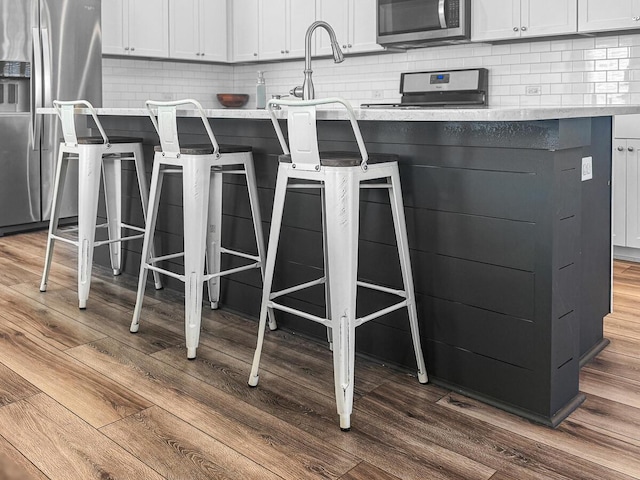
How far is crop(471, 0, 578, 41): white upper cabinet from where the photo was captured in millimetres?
4160

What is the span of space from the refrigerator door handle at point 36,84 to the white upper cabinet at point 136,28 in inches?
22.9

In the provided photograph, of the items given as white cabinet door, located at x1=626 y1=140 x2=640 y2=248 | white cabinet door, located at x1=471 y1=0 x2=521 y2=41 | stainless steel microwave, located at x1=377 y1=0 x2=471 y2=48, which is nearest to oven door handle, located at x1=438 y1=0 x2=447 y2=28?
stainless steel microwave, located at x1=377 y1=0 x2=471 y2=48

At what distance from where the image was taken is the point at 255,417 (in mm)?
2154

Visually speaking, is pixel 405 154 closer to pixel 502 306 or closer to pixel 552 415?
pixel 502 306

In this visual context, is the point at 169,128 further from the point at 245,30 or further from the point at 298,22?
the point at 245,30

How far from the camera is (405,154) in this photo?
7.82 ft

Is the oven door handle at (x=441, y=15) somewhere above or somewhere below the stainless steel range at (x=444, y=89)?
above

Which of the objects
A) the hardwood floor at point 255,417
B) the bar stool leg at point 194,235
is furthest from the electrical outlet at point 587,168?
the bar stool leg at point 194,235

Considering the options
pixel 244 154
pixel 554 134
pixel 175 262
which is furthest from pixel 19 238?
pixel 554 134

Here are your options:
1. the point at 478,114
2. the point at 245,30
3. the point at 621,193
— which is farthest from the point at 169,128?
the point at 245,30

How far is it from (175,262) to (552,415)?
216 centimetres

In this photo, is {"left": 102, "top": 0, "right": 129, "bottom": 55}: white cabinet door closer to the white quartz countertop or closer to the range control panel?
the range control panel

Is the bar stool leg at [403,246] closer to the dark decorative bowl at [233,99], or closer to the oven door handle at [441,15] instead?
the oven door handle at [441,15]

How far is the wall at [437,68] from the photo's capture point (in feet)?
14.0
